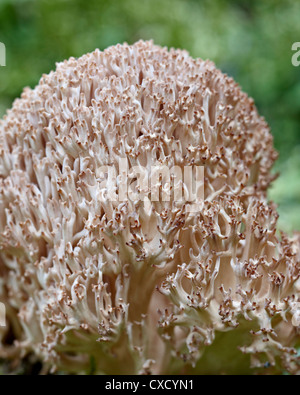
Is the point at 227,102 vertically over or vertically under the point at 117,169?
over

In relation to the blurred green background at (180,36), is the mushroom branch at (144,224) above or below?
below

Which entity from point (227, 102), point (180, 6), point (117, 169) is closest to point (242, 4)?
point (180, 6)

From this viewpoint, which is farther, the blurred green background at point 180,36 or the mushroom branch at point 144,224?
the blurred green background at point 180,36

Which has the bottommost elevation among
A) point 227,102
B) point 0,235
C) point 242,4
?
point 0,235

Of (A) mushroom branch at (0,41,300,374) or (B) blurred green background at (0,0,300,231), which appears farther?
(B) blurred green background at (0,0,300,231)
